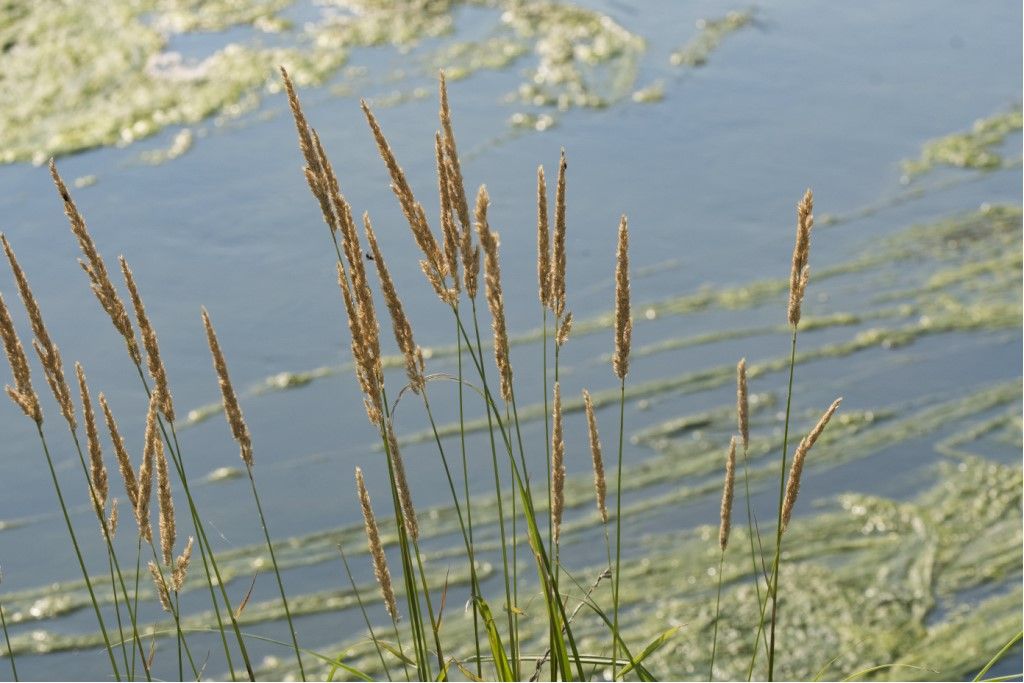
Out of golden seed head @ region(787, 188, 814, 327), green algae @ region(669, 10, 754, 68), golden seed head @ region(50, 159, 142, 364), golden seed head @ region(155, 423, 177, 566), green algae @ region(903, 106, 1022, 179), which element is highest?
golden seed head @ region(50, 159, 142, 364)

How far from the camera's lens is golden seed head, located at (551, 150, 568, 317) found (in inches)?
53.5

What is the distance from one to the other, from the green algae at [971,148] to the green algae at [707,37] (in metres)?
1.30

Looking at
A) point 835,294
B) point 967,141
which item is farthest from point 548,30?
point 835,294

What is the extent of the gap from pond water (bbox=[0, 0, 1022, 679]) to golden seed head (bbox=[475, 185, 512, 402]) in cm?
161

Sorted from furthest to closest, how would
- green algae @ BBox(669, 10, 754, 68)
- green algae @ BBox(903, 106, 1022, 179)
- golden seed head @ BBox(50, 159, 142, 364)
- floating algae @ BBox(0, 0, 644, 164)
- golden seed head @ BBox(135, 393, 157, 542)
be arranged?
1. green algae @ BBox(669, 10, 754, 68)
2. floating algae @ BBox(0, 0, 644, 164)
3. green algae @ BBox(903, 106, 1022, 179)
4. golden seed head @ BBox(135, 393, 157, 542)
5. golden seed head @ BBox(50, 159, 142, 364)

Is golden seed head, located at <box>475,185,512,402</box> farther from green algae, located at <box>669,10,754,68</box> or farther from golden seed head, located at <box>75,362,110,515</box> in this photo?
green algae, located at <box>669,10,754,68</box>

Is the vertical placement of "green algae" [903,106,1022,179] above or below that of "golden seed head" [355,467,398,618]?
below

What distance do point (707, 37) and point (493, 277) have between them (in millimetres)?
5057

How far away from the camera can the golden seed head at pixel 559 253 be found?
136cm

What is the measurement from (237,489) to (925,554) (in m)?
1.87

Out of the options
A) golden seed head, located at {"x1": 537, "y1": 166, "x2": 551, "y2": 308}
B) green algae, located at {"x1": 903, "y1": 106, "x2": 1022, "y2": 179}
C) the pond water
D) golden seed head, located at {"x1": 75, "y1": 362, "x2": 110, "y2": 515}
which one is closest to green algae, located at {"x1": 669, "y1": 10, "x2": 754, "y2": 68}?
the pond water

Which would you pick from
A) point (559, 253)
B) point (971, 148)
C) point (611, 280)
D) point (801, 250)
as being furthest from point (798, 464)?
point (971, 148)

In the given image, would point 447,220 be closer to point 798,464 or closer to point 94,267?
point 94,267

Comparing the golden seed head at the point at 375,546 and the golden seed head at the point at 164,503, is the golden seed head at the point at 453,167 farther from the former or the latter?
the golden seed head at the point at 164,503
